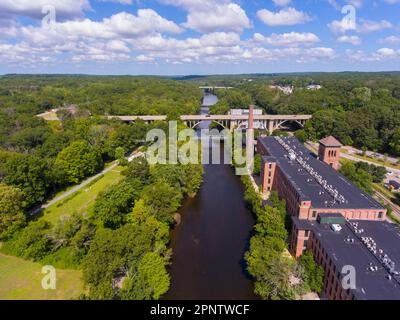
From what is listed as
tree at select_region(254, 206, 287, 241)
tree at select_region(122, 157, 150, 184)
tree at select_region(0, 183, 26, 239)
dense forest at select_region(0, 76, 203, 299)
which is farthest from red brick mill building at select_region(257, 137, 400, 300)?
tree at select_region(0, 183, 26, 239)

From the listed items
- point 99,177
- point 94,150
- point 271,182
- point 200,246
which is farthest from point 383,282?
point 94,150

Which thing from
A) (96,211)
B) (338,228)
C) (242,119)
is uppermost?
(242,119)

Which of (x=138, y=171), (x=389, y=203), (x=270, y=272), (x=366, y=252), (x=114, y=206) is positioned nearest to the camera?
(x=366, y=252)

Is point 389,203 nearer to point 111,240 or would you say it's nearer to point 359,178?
point 359,178

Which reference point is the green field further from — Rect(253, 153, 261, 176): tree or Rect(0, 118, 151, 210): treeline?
Rect(253, 153, 261, 176): tree

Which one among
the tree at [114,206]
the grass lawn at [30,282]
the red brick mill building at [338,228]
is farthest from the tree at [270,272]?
the grass lawn at [30,282]

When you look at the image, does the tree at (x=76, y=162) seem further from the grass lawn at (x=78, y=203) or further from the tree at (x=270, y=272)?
the tree at (x=270, y=272)

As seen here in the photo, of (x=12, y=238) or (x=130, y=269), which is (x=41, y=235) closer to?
(x=12, y=238)

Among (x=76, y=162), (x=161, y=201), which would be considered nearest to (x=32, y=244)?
(x=161, y=201)
